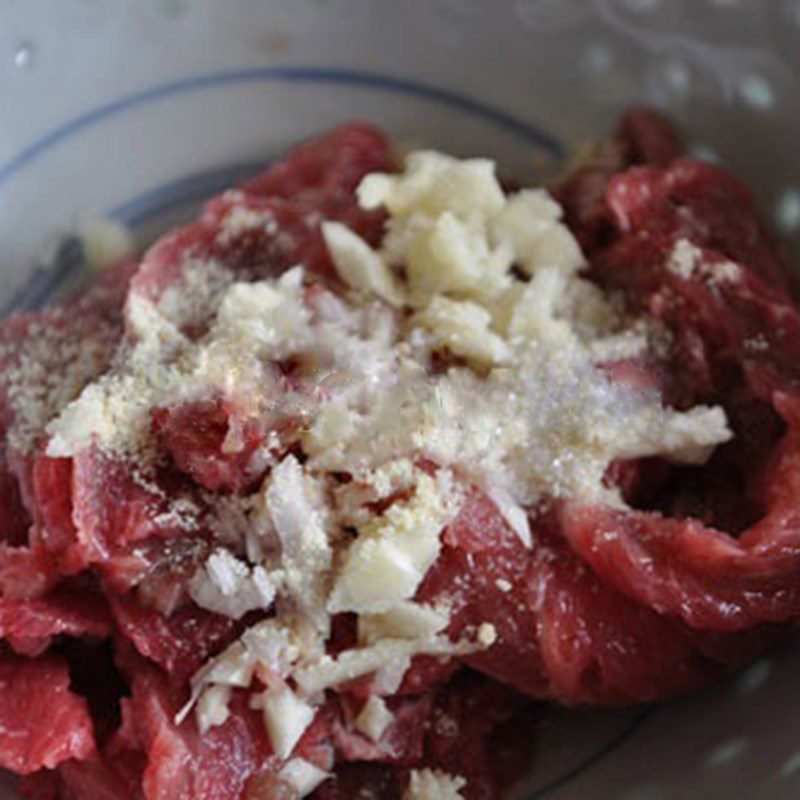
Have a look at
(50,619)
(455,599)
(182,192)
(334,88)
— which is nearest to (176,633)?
(50,619)

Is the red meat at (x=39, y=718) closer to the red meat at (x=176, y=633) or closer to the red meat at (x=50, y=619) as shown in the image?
the red meat at (x=50, y=619)

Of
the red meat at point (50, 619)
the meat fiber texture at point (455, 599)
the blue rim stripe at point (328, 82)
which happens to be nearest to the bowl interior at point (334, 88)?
the blue rim stripe at point (328, 82)

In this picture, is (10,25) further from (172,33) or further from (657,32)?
(657,32)

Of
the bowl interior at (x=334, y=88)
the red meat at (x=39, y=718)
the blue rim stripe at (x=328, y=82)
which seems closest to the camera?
the red meat at (x=39, y=718)

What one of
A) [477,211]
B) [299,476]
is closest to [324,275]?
[477,211]

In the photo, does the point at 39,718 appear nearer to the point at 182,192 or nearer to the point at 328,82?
the point at 182,192
